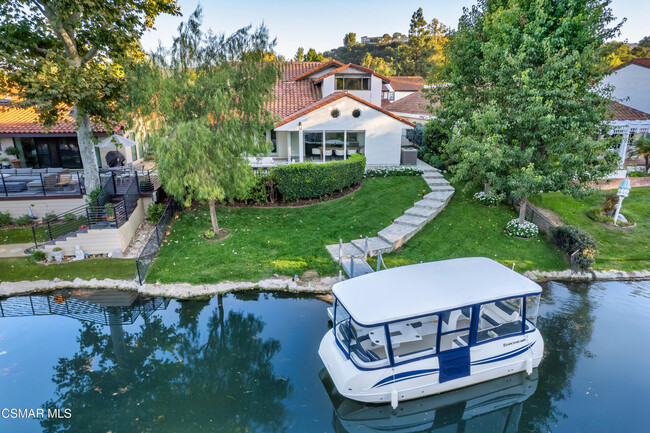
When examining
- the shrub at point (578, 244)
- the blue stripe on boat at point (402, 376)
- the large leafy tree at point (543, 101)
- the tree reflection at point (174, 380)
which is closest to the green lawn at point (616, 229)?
the shrub at point (578, 244)

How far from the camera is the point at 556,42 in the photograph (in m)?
12.9

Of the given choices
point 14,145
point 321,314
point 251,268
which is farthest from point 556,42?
point 14,145

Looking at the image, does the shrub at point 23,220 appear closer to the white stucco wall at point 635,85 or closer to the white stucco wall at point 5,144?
the white stucco wall at point 5,144

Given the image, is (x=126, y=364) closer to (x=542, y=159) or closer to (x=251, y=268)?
(x=251, y=268)

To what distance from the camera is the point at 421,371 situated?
8.09 m

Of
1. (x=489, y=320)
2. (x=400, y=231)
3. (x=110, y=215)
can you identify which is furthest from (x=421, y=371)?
(x=110, y=215)

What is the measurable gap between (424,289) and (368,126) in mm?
15921

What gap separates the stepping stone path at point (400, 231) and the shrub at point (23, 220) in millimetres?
13479

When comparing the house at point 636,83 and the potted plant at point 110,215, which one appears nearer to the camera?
the potted plant at point 110,215

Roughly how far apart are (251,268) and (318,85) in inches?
709

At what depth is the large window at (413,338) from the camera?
819cm

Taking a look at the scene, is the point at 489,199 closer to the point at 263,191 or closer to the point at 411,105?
the point at 263,191

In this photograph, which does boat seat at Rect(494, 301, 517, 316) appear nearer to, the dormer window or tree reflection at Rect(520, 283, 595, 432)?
tree reflection at Rect(520, 283, 595, 432)

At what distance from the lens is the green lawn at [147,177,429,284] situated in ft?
44.0
